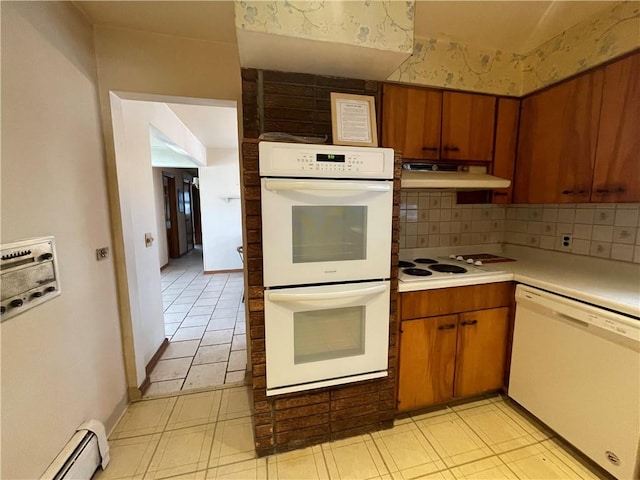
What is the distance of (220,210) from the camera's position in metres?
5.47

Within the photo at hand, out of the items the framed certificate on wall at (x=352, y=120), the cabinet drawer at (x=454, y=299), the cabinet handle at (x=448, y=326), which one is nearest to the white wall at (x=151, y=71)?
the framed certificate on wall at (x=352, y=120)

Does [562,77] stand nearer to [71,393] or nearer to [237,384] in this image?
[237,384]

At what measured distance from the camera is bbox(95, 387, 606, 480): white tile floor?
138cm

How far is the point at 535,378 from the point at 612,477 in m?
0.46

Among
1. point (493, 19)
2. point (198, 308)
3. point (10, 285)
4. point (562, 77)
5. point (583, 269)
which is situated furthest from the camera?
point (198, 308)

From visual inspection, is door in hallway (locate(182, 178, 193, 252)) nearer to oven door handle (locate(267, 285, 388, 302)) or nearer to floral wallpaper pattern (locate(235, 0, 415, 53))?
oven door handle (locate(267, 285, 388, 302))

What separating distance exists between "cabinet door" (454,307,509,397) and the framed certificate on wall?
3.95 feet

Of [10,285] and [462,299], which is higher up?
[10,285]

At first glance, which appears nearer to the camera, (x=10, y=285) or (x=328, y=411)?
(x=10, y=285)

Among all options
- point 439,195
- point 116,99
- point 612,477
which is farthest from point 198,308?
point 612,477

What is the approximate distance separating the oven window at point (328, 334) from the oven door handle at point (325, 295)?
11 cm

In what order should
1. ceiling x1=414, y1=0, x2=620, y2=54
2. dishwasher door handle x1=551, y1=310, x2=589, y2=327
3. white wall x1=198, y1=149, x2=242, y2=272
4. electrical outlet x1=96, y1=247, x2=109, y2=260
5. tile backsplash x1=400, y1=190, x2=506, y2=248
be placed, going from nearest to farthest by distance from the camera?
dishwasher door handle x1=551, y1=310, x2=589, y2=327, ceiling x1=414, y1=0, x2=620, y2=54, electrical outlet x1=96, y1=247, x2=109, y2=260, tile backsplash x1=400, y1=190, x2=506, y2=248, white wall x1=198, y1=149, x2=242, y2=272

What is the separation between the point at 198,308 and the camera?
12.0 feet

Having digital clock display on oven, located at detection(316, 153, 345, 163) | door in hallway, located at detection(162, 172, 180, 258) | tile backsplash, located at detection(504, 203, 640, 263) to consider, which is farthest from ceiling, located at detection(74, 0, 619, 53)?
door in hallway, located at detection(162, 172, 180, 258)
